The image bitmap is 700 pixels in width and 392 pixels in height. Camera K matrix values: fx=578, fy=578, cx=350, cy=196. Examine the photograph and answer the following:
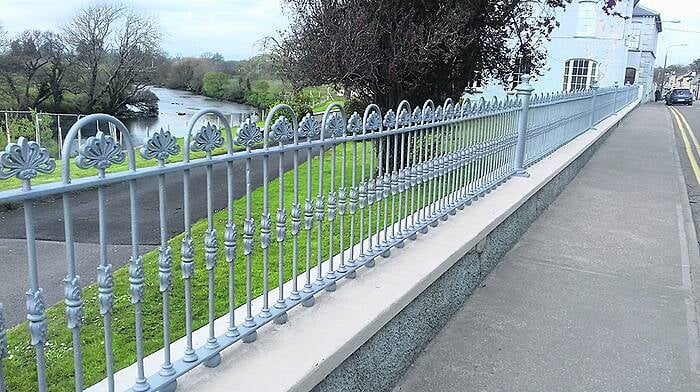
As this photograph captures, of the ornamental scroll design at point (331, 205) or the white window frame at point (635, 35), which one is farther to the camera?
the white window frame at point (635, 35)

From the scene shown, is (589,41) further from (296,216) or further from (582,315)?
(296,216)

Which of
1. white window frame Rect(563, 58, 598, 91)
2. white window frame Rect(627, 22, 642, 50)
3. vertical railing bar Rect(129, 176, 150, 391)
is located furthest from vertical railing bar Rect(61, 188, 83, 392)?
white window frame Rect(627, 22, 642, 50)

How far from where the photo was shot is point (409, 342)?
345cm

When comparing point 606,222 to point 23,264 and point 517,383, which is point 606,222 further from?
point 23,264

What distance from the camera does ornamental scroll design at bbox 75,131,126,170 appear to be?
163 centimetres

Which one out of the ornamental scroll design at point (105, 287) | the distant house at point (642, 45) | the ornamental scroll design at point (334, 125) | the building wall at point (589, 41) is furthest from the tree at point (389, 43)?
the distant house at point (642, 45)

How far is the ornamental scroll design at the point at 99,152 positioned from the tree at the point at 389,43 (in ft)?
17.8

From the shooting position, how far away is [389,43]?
726 cm

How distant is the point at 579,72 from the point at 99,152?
A: 1324 inches

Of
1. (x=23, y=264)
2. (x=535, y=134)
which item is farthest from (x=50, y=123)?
(x=535, y=134)

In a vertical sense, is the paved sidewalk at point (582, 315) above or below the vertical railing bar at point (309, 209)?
below

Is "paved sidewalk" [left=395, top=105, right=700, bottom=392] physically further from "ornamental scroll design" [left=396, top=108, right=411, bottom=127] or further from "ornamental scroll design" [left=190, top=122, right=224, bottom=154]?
"ornamental scroll design" [left=190, top=122, right=224, bottom=154]

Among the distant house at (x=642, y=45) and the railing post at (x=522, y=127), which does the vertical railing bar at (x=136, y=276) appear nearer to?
the railing post at (x=522, y=127)

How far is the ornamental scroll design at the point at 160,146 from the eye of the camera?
1854 mm
